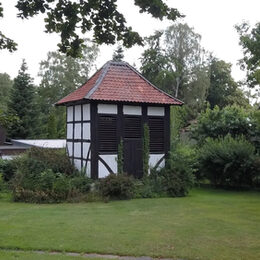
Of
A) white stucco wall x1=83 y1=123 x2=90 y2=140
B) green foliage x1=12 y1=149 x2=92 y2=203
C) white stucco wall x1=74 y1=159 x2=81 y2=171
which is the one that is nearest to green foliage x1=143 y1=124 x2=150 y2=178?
white stucco wall x1=83 y1=123 x2=90 y2=140

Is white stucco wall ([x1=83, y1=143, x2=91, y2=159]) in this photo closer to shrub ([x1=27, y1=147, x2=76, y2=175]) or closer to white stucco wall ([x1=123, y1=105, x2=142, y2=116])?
shrub ([x1=27, y1=147, x2=76, y2=175])

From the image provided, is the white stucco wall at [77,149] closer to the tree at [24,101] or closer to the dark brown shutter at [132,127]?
the dark brown shutter at [132,127]

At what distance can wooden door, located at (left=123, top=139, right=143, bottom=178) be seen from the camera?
1767 cm

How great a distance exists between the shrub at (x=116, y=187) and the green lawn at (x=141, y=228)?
0.73 metres

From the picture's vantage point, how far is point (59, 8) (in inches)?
187

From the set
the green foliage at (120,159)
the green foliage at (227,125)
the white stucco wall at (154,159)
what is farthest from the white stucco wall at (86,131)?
the green foliage at (227,125)

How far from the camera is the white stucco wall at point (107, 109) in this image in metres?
17.2

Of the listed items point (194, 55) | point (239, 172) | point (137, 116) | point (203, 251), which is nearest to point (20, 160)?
point (137, 116)

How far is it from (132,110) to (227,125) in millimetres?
6446

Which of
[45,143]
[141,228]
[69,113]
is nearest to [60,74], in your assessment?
[45,143]

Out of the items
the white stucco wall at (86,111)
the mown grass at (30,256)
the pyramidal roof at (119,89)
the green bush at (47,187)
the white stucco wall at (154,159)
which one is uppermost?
the pyramidal roof at (119,89)

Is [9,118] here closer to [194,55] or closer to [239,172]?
[239,172]

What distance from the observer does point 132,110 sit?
17922 millimetres

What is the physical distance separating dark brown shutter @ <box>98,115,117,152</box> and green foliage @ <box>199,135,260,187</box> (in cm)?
479
